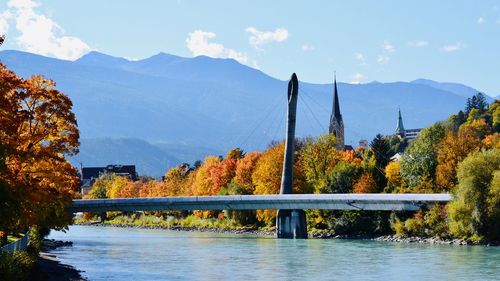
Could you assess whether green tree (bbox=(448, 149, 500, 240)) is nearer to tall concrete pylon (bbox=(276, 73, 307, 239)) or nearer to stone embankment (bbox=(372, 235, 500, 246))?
stone embankment (bbox=(372, 235, 500, 246))

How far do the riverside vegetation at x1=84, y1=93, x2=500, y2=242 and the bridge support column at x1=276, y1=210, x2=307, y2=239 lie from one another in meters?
2.78

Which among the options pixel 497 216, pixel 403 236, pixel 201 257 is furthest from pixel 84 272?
pixel 403 236

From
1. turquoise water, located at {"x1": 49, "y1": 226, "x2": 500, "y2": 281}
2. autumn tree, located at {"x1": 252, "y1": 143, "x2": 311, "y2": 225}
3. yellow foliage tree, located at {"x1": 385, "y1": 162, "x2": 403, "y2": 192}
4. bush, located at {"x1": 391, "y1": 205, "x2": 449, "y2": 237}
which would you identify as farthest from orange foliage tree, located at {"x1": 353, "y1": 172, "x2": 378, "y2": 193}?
turquoise water, located at {"x1": 49, "y1": 226, "x2": 500, "y2": 281}

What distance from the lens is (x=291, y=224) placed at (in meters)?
100

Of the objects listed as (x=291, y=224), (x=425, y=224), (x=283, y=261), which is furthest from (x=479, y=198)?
(x=291, y=224)

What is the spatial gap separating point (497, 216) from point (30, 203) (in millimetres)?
44326

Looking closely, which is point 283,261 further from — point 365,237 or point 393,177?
point 393,177

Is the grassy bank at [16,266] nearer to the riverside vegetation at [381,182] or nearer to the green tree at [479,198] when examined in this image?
the green tree at [479,198]

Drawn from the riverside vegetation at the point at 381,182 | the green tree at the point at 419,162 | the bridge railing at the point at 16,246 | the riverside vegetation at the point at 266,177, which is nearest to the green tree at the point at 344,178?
the riverside vegetation at the point at 381,182

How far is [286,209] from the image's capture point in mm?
100062

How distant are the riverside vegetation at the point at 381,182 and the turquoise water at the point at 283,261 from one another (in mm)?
4663

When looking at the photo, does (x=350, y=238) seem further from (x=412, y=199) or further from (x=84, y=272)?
(x=84, y=272)

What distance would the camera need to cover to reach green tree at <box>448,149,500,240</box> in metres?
73.6

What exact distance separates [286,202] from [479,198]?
92.9ft
